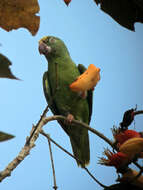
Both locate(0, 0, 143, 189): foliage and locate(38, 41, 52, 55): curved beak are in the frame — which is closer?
locate(0, 0, 143, 189): foliage

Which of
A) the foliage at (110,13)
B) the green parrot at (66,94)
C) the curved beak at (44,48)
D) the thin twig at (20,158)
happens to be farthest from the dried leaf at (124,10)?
the curved beak at (44,48)

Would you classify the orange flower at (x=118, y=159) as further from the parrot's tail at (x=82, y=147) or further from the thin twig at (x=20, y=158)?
the parrot's tail at (x=82, y=147)

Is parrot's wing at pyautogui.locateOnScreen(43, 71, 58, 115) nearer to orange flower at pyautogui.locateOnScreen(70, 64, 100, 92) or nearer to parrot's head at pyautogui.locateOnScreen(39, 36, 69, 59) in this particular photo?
parrot's head at pyautogui.locateOnScreen(39, 36, 69, 59)

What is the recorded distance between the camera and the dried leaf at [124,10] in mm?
435

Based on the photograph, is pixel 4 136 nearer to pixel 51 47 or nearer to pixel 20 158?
pixel 20 158

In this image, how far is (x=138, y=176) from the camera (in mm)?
365

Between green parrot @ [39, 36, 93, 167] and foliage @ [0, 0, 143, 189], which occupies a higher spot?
green parrot @ [39, 36, 93, 167]

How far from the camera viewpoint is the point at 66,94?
1248mm

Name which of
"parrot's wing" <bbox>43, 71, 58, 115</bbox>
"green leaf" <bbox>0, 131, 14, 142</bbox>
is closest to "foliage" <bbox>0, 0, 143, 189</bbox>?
"green leaf" <bbox>0, 131, 14, 142</bbox>

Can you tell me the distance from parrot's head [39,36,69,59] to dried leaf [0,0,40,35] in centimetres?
89

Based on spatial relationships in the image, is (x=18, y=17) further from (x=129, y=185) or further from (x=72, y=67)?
(x=72, y=67)

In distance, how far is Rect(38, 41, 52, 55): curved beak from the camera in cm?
132

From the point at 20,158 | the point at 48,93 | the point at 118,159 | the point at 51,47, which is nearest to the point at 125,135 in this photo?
the point at 118,159

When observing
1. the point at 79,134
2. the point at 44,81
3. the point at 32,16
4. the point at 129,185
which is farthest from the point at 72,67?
the point at 129,185
